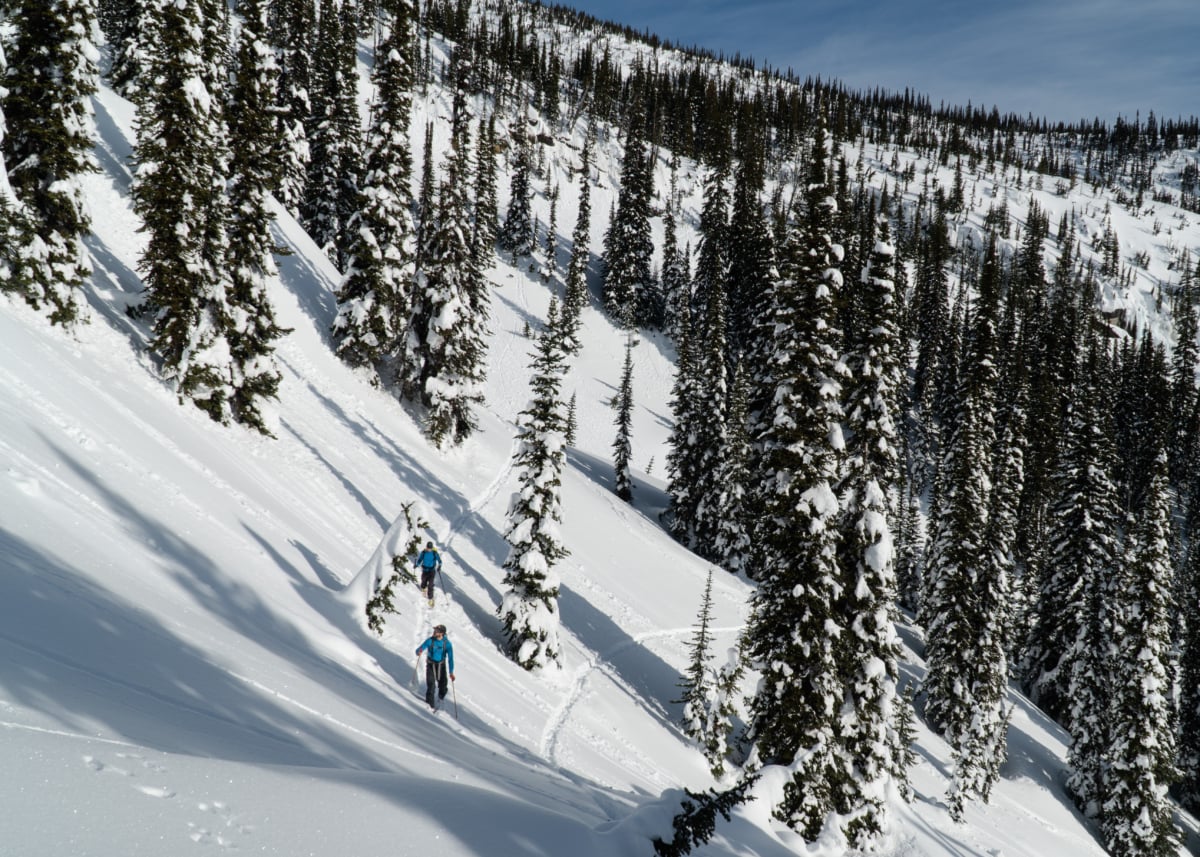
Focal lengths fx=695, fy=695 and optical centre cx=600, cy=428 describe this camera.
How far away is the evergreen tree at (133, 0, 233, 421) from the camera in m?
23.2

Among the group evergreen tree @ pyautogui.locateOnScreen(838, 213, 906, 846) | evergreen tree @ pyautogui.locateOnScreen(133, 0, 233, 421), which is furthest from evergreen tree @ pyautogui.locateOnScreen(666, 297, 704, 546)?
evergreen tree @ pyautogui.locateOnScreen(133, 0, 233, 421)

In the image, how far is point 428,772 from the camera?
7508mm

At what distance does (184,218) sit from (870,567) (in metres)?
23.9

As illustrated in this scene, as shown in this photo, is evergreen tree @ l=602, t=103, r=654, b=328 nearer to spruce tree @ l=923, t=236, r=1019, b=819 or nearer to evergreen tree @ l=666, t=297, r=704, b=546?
evergreen tree @ l=666, t=297, r=704, b=546

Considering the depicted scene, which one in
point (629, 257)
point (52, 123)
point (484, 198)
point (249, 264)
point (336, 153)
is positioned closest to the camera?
point (52, 123)

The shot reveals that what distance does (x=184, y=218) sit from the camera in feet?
76.4

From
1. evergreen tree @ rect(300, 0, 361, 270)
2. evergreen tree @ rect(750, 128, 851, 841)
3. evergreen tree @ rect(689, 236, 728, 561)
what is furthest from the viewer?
evergreen tree @ rect(300, 0, 361, 270)

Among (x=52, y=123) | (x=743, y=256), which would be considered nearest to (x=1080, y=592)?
(x=743, y=256)

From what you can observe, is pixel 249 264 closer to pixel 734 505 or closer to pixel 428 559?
pixel 428 559

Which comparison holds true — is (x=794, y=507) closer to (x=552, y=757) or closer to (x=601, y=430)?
(x=552, y=757)

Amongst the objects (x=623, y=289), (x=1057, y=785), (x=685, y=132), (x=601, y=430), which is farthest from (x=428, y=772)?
(x=685, y=132)

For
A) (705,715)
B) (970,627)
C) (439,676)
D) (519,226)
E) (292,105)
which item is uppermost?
(519,226)

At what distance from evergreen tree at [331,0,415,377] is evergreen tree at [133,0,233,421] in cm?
1297

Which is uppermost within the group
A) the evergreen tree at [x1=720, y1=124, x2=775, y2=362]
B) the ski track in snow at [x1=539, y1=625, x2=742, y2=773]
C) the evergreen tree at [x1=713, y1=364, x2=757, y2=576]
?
the evergreen tree at [x1=720, y1=124, x2=775, y2=362]
